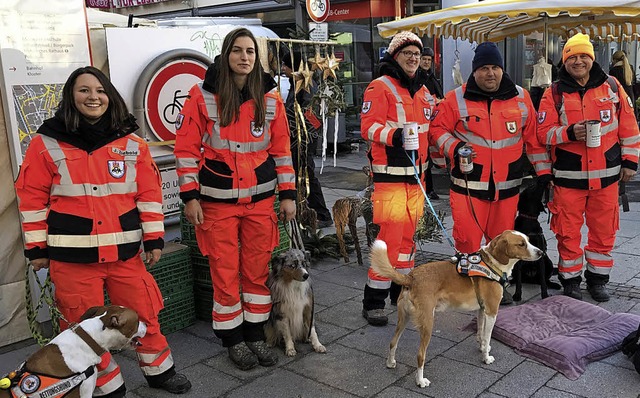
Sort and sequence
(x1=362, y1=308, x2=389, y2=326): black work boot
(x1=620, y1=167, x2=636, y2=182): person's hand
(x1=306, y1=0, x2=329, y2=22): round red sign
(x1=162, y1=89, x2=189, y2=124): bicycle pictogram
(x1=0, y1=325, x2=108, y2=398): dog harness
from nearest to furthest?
(x1=0, y1=325, x2=108, y2=398): dog harness, (x1=362, y1=308, x2=389, y2=326): black work boot, (x1=620, y1=167, x2=636, y2=182): person's hand, (x1=162, y1=89, x2=189, y2=124): bicycle pictogram, (x1=306, y1=0, x2=329, y2=22): round red sign

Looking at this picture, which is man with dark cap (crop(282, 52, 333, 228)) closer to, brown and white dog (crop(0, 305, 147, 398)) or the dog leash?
the dog leash

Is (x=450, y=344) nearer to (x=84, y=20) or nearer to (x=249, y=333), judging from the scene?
(x=249, y=333)

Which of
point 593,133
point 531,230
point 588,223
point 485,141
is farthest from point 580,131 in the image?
point 531,230

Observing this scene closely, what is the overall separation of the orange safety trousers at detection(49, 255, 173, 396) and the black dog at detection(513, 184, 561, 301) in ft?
10.3

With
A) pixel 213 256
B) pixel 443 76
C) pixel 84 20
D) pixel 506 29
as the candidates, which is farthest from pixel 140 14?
pixel 213 256

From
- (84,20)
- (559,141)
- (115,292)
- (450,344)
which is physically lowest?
(450,344)

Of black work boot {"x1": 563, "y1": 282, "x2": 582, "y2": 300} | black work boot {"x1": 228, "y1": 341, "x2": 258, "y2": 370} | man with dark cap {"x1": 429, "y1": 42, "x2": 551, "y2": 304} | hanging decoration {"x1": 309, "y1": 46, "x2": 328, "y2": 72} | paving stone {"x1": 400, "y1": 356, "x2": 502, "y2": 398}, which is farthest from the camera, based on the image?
hanging decoration {"x1": 309, "y1": 46, "x2": 328, "y2": 72}

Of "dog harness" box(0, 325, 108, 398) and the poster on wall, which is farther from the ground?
the poster on wall

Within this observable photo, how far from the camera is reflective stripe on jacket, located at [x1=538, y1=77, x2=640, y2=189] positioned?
4.92 meters

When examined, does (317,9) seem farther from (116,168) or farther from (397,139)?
(116,168)

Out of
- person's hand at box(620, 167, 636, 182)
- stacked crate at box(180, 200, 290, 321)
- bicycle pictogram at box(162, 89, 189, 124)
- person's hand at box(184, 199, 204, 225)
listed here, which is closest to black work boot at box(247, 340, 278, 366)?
stacked crate at box(180, 200, 290, 321)

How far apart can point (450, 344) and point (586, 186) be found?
181 centimetres

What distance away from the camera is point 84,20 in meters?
4.72

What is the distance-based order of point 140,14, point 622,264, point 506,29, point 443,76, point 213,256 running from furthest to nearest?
point 140,14 < point 443,76 < point 506,29 < point 622,264 < point 213,256
